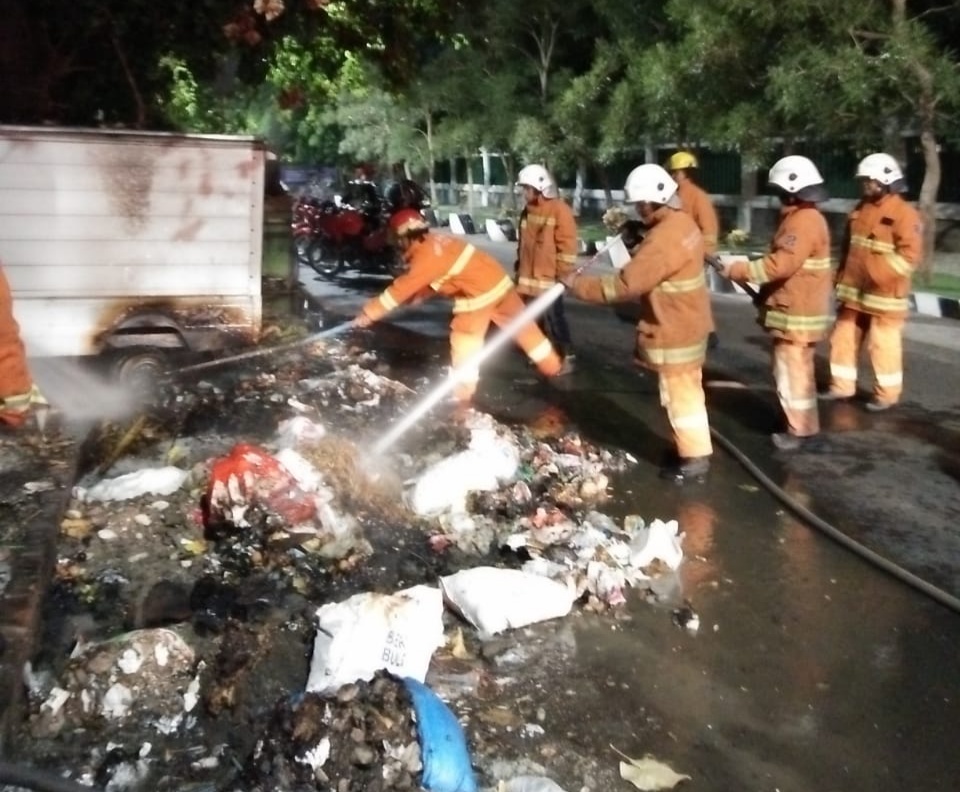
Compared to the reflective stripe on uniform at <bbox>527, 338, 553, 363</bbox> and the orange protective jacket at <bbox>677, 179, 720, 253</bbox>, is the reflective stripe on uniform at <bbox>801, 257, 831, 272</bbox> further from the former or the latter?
the orange protective jacket at <bbox>677, 179, 720, 253</bbox>

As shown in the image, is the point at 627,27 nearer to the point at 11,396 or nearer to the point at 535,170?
the point at 535,170

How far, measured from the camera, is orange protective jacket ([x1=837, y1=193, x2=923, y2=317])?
6984 millimetres

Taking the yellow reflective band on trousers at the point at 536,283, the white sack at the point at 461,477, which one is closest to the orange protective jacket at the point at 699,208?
the yellow reflective band on trousers at the point at 536,283

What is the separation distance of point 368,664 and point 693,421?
9.44 ft

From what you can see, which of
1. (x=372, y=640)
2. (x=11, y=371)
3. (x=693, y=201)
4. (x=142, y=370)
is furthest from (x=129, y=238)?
(x=693, y=201)

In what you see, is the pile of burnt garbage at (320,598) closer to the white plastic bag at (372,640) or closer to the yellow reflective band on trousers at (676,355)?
the white plastic bag at (372,640)

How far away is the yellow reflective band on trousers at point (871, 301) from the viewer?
23.2ft

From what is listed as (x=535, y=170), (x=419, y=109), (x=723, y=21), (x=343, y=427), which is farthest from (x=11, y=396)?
(x=419, y=109)

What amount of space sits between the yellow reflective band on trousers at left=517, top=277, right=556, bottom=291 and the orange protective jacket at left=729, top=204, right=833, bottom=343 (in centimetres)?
250

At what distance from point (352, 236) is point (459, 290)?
8.74 meters

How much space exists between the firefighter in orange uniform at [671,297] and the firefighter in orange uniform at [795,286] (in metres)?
0.65

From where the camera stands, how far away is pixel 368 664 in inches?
140

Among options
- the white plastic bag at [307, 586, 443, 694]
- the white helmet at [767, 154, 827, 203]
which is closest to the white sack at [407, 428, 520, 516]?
the white plastic bag at [307, 586, 443, 694]

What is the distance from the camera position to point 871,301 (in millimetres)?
7129
